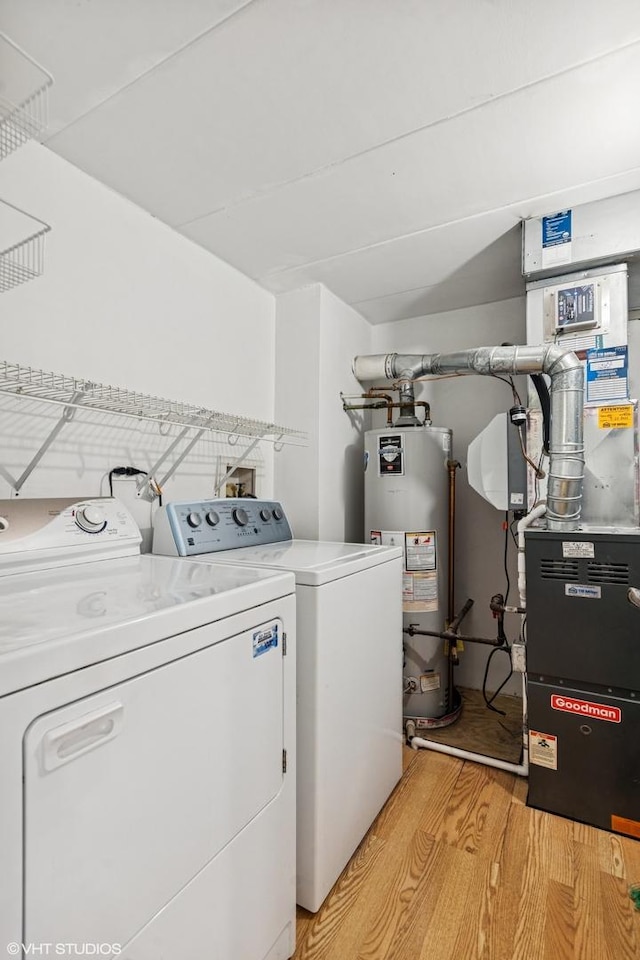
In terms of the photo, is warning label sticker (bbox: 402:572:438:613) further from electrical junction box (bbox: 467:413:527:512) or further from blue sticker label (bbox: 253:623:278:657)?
blue sticker label (bbox: 253:623:278:657)

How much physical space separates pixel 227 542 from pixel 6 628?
1.14 m

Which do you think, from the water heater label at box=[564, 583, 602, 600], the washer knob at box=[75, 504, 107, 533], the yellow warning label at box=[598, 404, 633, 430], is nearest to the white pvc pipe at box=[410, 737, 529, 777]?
the water heater label at box=[564, 583, 602, 600]

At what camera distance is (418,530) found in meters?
2.50

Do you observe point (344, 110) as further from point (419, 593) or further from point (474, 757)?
point (474, 757)

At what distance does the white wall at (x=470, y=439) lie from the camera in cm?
280

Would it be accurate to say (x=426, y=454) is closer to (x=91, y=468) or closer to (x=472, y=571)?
(x=472, y=571)

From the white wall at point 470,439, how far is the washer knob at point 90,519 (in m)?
2.07

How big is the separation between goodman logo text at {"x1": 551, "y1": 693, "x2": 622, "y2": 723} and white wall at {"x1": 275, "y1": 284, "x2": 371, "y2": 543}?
1.30 m

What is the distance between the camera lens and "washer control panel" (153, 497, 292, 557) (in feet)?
5.70

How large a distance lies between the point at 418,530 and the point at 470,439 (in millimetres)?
774

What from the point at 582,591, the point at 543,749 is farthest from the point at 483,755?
the point at 582,591

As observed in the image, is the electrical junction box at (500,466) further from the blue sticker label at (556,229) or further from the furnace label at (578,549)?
the blue sticker label at (556,229)

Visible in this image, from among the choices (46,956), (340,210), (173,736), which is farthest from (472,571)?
(46,956)

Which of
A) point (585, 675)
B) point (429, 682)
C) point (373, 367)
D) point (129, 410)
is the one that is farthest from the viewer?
point (373, 367)
